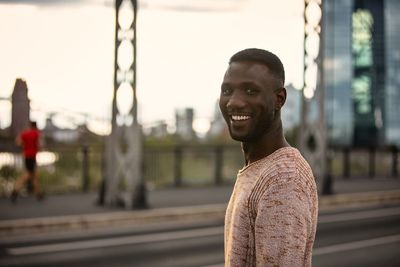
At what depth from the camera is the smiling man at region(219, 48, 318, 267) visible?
1500 mm

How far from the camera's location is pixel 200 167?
20547 mm

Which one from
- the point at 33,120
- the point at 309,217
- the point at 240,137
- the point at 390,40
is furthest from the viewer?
the point at 390,40

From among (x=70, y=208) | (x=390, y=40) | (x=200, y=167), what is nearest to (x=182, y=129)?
(x=200, y=167)

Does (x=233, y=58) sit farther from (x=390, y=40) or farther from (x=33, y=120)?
(x=390, y=40)

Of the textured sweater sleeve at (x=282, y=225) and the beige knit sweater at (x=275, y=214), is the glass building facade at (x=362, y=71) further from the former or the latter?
the textured sweater sleeve at (x=282, y=225)

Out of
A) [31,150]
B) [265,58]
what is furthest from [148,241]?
[265,58]

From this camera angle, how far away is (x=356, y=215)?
1349 cm

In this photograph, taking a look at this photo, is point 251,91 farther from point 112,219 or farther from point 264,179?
point 112,219

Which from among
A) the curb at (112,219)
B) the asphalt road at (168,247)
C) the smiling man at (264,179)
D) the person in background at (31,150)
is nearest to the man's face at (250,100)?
the smiling man at (264,179)

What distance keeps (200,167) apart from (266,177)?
748 inches

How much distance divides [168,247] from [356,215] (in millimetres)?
6090

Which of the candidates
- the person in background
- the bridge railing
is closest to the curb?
the bridge railing

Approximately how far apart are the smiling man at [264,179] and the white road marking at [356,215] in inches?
436

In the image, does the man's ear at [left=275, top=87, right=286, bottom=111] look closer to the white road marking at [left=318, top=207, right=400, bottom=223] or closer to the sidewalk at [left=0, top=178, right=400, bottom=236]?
the sidewalk at [left=0, top=178, right=400, bottom=236]
